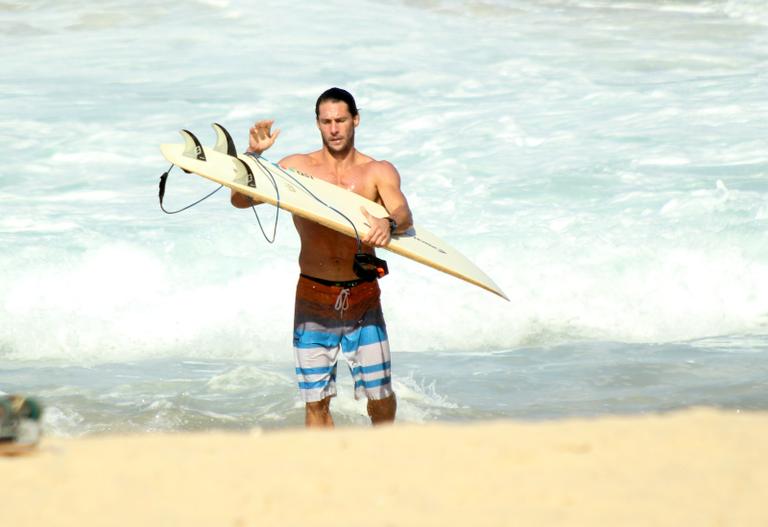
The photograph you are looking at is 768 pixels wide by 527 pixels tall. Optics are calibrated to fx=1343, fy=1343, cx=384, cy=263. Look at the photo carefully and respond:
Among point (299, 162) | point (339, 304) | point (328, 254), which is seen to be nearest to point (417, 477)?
point (339, 304)

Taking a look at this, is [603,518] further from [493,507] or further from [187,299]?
[187,299]

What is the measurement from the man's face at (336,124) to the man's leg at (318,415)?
962mm

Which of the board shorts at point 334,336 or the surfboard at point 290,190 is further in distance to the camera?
the board shorts at point 334,336

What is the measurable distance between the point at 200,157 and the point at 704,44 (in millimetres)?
12806

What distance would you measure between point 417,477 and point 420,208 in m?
8.07

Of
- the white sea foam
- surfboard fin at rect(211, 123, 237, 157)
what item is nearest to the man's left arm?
surfboard fin at rect(211, 123, 237, 157)

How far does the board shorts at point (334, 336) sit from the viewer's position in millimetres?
5000

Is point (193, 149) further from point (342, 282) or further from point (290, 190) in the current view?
point (342, 282)

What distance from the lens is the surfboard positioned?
4.88m

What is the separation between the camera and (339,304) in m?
4.99

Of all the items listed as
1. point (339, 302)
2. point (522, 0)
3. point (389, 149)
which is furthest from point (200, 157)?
point (522, 0)

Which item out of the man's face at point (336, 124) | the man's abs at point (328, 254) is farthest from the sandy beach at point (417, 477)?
the man's face at point (336, 124)

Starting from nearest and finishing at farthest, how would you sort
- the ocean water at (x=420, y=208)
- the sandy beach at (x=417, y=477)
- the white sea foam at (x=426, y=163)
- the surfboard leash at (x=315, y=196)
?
the sandy beach at (x=417, y=477) < the surfboard leash at (x=315, y=196) < the ocean water at (x=420, y=208) < the white sea foam at (x=426, y=163)

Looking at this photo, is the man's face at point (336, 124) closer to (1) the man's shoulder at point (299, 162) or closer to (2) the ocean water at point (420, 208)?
A: (1) the man's shoulder at point (299, 162)
